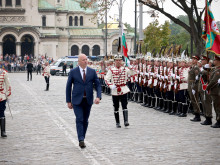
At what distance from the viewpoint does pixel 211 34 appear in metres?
13.1

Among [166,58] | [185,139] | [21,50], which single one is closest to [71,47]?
[21,50]

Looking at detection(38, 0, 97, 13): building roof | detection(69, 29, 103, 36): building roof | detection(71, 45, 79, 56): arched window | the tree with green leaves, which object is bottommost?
detection(71, 45, 79, 56): arched window

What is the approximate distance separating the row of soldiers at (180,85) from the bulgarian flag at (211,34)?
0.81 ft

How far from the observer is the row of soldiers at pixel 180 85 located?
13280 mm

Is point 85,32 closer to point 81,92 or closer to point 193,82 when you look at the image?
point 193,82

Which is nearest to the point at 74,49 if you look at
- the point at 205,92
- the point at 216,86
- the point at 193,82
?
the point at 193,82

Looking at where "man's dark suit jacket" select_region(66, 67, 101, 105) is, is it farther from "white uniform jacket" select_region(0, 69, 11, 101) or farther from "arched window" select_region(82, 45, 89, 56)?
"arched window" select_region(82, 45, 89, 56)

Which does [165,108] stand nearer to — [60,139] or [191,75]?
[191,75]

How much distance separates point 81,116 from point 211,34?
4.68m

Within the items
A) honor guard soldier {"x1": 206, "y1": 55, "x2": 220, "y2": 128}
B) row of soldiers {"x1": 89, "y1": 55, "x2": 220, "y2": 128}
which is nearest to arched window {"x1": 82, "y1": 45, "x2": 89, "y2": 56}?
row of soldiers {"x1": 89, "y1": 55, "x2": 220, "y2": 128}

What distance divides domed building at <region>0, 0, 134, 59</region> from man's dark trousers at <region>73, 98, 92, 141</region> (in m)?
69.7

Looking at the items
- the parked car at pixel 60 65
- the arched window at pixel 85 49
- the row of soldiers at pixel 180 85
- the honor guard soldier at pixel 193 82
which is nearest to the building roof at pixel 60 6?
the arched window at pixel 85 49

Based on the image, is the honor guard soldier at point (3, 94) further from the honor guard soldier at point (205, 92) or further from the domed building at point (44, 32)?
the domed building at point (44, 32)

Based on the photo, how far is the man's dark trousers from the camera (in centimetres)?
1005
